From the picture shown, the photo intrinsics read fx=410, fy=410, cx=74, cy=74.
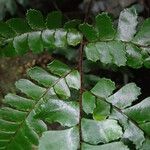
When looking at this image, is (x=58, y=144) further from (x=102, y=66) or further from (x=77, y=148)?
(x=102, y=66)

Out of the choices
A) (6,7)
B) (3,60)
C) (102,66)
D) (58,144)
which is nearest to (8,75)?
(3,60)

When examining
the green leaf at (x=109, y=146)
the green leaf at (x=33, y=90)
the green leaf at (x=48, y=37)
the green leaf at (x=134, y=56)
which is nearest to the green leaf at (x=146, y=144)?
the green leaf at (x=109, y=146)

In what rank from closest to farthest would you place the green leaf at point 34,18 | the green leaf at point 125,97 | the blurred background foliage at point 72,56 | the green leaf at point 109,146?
1. the green leaf at point 109,146
2. the green leaf at point 125,97
3. the green leaf at point 34,18
4. the blurred background foliage at point 72,56

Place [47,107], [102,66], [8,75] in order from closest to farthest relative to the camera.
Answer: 1. [47,107]
2. [102,66]
3. [8,75]

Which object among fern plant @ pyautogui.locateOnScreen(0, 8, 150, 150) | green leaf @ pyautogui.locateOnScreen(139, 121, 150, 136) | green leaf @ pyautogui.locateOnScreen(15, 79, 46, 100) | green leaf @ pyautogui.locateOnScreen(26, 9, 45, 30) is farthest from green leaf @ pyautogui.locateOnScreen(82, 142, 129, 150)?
green leaf @ pyautogui.locateOnScreen(26, 9, 45, 30)

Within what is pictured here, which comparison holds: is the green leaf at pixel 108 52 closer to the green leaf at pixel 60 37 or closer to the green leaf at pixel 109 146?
the green leaf at pixel 60 37

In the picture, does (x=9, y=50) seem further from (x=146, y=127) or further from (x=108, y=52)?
(x=146, y=127)

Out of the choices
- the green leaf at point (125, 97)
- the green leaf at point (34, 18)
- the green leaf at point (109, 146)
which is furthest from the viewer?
the green leaf at point (34, 18)

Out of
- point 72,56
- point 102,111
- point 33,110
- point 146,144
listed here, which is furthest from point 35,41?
point 72,56
